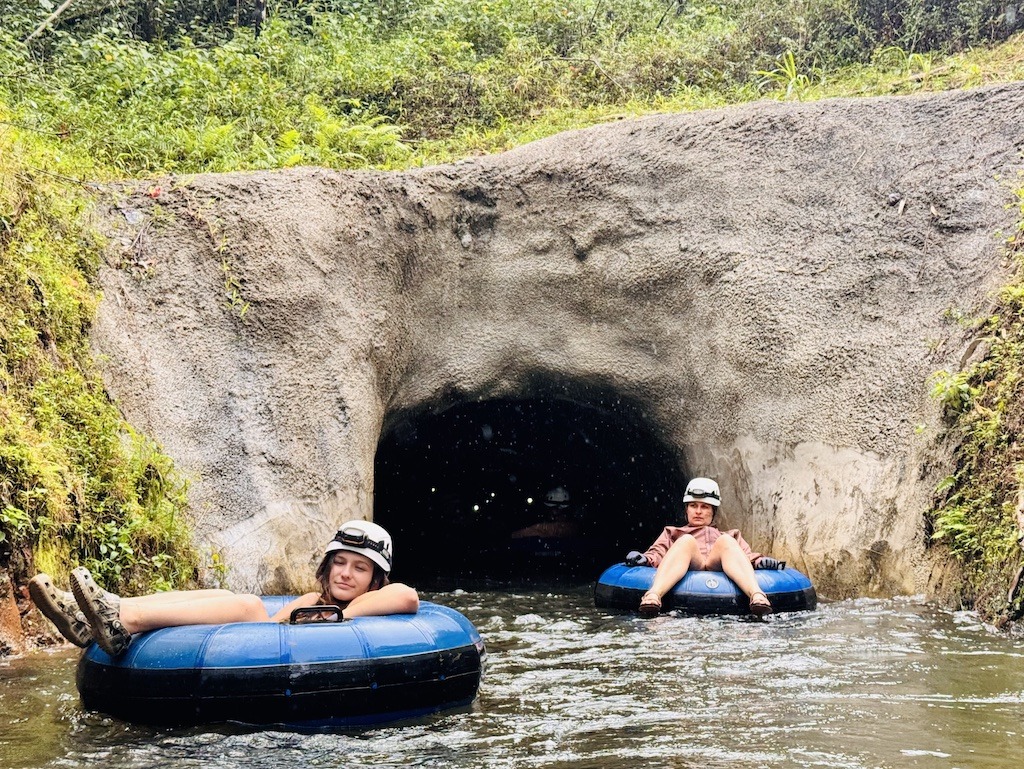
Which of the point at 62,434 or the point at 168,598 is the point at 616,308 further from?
the point at 168,598

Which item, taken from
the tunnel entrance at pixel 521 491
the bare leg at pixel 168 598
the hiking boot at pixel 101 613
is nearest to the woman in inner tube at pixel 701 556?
the tunnel entrance at pixel 521 491

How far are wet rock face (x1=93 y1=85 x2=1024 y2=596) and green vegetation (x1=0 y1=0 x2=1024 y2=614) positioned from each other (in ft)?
1.47

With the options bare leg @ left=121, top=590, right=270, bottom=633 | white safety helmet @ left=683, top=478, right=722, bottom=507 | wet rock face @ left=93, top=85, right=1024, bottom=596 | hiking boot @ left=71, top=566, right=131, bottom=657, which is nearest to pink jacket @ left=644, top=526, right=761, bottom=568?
white safety helmet @ left=683, top=478, right=722, bottom=507

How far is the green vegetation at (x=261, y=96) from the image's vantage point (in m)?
7.86

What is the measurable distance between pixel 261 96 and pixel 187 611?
10.4 metres

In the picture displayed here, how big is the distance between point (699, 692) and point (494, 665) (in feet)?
4.67

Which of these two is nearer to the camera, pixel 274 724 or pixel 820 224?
pixel 274 724

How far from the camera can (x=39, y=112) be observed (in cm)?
1230

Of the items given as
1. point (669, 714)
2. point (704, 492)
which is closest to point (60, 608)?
point (669, 714)

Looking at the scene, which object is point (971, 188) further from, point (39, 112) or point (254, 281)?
point (39, 112)

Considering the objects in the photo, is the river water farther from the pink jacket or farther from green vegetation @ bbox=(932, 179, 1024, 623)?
the pink jacket

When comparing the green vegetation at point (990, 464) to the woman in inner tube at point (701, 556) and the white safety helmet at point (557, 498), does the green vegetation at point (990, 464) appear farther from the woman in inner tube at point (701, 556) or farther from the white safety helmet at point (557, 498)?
the white safety helmet at point (557, 498)

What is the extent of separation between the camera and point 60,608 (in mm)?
5062

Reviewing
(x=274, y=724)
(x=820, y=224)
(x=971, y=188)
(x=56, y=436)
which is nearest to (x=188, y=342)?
(x=56, y=436)
